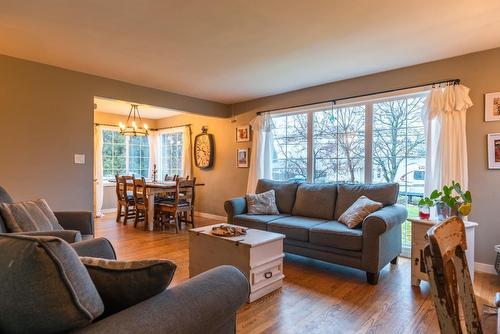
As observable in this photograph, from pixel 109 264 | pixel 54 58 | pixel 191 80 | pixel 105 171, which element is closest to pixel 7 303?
pixel 109 264

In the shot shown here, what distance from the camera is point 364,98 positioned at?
396 cm

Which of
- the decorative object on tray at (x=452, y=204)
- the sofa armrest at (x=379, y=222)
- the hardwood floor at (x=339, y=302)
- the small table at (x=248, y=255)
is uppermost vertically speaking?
the decorative object on tray at (x=452, y=204)

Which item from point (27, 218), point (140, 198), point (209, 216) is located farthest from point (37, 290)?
point (209, 216)

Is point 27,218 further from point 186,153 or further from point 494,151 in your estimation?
point 186,153

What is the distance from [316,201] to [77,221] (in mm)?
2701

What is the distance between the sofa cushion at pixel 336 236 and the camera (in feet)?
9.29

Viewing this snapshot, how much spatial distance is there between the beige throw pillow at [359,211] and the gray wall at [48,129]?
11.0 ft

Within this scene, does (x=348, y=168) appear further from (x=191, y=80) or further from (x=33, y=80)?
(x=33, y=80)

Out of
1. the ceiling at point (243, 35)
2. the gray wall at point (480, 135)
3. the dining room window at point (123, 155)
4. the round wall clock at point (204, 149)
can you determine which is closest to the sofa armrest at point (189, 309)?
the ceiling at point (243, 35)

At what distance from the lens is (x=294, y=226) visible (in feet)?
10.8

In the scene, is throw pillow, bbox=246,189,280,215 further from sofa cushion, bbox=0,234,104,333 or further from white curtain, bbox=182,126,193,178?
sofa cushion, bbox=0,234,104,333

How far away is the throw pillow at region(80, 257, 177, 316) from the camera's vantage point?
3.15 feet

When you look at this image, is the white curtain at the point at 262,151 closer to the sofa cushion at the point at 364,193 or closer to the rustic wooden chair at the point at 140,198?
the sofa cushion at the point at 364,193

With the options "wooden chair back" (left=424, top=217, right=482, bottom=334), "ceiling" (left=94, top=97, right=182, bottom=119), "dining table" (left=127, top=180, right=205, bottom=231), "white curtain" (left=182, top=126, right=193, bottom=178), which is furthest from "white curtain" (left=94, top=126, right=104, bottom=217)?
"wooden chair back" (left=424, top=217, right=482, bottom=334)
